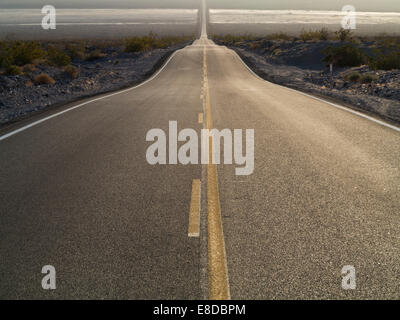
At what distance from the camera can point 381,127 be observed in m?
9.56

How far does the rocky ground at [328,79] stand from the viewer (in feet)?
44.5

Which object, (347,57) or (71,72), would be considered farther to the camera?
(347,57)

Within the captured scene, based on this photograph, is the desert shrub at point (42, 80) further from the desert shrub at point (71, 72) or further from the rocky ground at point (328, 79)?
the rocky ground at point (328, 79)

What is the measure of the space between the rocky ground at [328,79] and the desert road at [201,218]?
4841 millimetres

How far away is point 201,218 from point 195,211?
228 millimetres

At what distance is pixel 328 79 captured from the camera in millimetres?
24969

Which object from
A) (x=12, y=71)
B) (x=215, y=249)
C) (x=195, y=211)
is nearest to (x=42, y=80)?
(x=12, y=71)

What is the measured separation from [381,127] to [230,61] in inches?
1149

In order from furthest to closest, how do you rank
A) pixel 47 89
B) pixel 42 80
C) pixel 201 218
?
pixel 42 80
pixel 47 89
pixel 201 218

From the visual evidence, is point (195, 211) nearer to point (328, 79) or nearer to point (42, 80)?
point (42, 80)

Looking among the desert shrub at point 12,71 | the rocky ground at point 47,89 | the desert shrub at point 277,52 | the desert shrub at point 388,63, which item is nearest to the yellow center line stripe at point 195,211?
the rocky ground at point 47,89

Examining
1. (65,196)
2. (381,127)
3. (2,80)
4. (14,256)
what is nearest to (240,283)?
(14,256)
